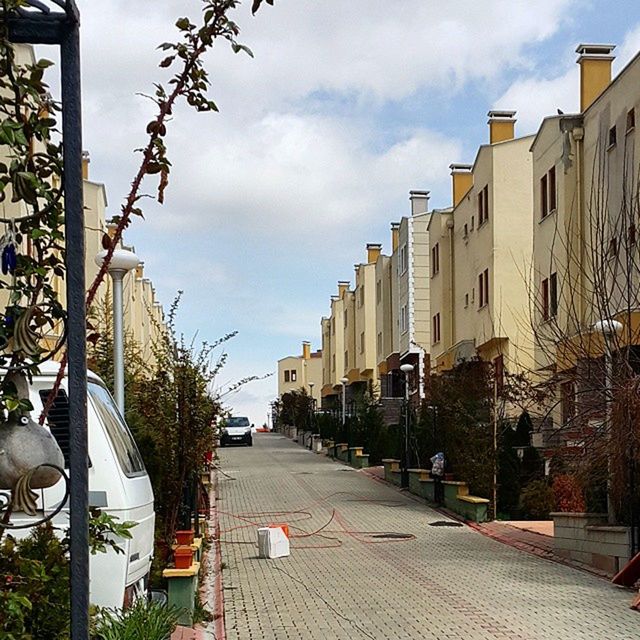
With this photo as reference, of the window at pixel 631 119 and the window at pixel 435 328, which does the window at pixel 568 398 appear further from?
the window at pixel 435 328

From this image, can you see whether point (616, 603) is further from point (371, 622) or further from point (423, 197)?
point (423, 197)

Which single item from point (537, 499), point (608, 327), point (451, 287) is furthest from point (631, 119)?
point (451, 287)

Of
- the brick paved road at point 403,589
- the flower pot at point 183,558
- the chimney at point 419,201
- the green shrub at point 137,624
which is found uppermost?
the chimney at point 419,201

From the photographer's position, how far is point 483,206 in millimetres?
31469

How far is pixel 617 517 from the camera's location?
565 inches

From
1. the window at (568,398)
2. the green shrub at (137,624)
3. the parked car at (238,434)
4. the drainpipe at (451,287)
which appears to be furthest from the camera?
the parked car at (238,434)

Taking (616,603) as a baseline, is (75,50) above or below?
above

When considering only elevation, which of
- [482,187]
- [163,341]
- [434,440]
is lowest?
[434,440]

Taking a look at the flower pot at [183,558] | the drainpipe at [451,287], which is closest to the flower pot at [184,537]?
the flower pot at [183,558]

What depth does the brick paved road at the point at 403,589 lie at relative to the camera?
412 inches

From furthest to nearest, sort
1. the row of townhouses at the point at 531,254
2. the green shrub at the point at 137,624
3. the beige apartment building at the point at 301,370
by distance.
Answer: the beige apartment building at the point at 301,370, the row of townhouses at the point at 531,254, the green shrub at the point at 137,624

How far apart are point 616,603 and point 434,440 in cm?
1324

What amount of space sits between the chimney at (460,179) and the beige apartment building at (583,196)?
13301 millimetres

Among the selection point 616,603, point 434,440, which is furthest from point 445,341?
point 616,603
